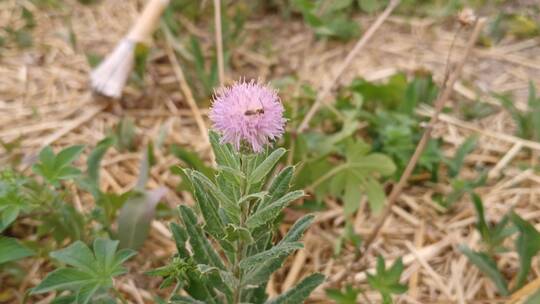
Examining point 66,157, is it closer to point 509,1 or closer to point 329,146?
→ point 329,146

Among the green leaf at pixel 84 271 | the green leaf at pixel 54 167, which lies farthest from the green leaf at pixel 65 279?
the green leaf at pixel 54 167

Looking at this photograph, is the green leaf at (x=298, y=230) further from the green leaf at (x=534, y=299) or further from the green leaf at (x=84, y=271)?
the green leaf at (x=534, y=299)

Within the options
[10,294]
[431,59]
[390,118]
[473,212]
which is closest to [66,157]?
[10,294]

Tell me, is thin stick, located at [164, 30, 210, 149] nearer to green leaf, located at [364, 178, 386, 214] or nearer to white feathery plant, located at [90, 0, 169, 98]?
white feathery plant, located at [90, 0, 169, 98]

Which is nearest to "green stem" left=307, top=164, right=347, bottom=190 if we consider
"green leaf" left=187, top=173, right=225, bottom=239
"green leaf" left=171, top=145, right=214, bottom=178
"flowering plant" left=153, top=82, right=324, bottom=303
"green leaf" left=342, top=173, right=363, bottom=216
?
"green leaf" left=342, top=173, right=363, bottom=216

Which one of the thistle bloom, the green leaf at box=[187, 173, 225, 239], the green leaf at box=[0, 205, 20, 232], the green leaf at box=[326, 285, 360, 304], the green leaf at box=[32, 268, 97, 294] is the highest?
the thistle bloom

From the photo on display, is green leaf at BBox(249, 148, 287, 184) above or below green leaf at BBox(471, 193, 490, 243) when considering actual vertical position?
above
